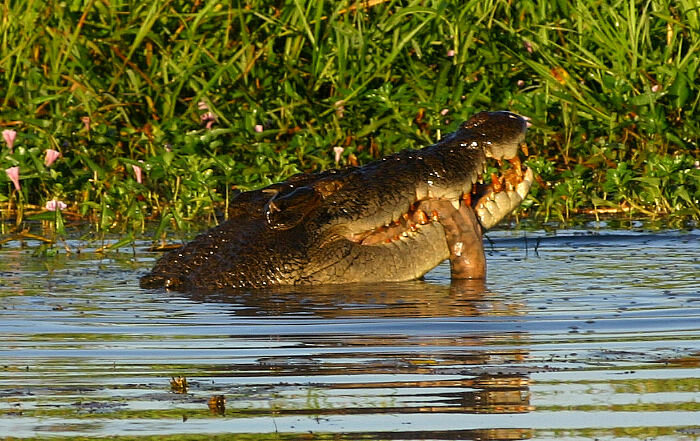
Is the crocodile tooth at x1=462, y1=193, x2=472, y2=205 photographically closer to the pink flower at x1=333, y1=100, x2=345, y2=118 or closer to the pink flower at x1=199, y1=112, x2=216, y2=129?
the pink flower at x1=333, y1=100, x2=345, y2=118

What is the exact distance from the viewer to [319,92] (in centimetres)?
→ 921

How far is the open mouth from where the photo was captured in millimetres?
5625

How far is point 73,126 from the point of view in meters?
8.79

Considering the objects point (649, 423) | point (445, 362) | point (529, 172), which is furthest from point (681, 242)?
point (649, 423)

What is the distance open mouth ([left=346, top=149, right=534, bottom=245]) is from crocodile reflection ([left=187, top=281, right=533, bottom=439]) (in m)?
0.19

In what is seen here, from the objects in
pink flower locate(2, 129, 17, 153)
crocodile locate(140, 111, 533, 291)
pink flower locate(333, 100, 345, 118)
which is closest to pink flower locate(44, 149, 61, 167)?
pink flower locate(2, 129, 17, 153)

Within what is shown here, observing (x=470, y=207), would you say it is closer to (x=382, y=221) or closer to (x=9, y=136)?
(x=382, y=221)

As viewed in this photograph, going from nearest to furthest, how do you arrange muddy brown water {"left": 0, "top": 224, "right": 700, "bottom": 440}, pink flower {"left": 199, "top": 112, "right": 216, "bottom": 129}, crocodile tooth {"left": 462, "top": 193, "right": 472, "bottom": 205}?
muddy brown water {"left": 0, "top": 224, "right": 700, "bottom": 440} → crocodile tooth {"left": 462, "top": 193, "right": 472, "bottom": 205} → pink flower {"left": 199, "top": 112, "right": 216, "bottom": 129}

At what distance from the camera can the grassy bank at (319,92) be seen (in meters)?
8.16

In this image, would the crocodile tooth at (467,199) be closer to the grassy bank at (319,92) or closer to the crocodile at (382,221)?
the crocodile at (382,221)

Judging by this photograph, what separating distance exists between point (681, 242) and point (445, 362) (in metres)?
3.40

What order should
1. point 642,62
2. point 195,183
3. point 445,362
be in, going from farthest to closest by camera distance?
point 642,62, point 195,183, point 445,362

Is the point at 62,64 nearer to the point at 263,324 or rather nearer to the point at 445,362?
the point at 263,324

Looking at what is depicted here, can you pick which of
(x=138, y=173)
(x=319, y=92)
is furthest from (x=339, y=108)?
(x=138, y=173)
